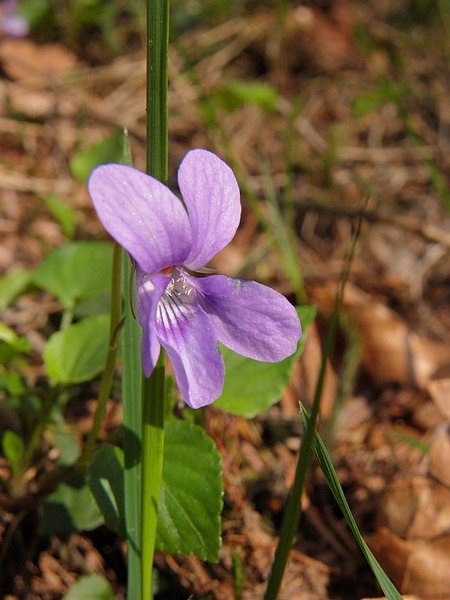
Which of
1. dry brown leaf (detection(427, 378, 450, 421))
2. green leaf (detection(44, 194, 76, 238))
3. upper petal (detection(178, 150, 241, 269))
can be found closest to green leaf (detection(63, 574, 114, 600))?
upper petal (detection(178, 150, 241, 269))

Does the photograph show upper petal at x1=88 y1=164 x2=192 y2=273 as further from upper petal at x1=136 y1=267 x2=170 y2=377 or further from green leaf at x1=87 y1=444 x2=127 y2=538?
green leaf at x1=87 y1=444 x2=127 y2=538

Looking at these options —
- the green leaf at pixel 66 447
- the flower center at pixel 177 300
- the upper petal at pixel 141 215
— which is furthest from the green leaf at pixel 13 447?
the upper petal at pixel 141 215

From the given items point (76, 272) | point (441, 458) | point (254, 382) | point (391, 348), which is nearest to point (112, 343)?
point (254, 382)

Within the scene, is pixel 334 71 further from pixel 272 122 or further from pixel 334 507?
pixel 334 507

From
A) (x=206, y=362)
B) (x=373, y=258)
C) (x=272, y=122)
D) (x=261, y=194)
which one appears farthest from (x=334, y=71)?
(x=206, y=362)

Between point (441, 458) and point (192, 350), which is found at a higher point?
point (192, 350)

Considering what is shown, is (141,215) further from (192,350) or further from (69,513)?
(69,513)
